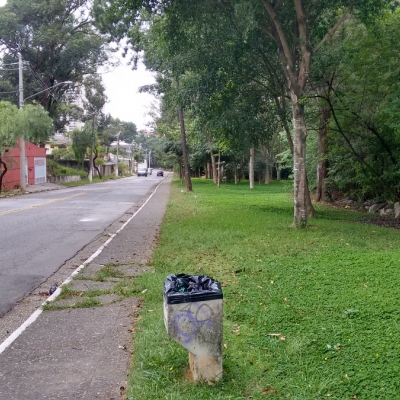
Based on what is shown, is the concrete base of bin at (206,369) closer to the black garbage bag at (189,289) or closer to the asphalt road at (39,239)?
the black garbage bag at (189,289)

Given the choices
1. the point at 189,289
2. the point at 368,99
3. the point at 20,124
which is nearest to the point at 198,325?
the point at 189,289

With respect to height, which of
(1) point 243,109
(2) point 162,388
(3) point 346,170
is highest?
(1) point 243,109

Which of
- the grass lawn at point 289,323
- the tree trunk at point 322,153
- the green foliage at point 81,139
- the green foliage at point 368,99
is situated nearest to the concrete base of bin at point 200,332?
the grass lawn at point 289,323

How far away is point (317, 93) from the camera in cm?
1608

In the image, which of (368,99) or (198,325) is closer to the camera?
(198,325)

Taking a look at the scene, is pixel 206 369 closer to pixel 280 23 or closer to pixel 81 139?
pixel 280 23

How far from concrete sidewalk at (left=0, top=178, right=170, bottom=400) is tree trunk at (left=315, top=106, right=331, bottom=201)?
1132cm

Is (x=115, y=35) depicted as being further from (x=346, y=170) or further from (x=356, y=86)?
(x=346, y=170)

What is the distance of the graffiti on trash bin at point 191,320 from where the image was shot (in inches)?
155

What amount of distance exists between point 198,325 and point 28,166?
41563mm

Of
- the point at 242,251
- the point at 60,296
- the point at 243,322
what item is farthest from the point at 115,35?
the point at 243,322

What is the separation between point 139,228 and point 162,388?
10.5 metres

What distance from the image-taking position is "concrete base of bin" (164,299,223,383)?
154 inches

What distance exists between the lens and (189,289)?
416 centimetres
